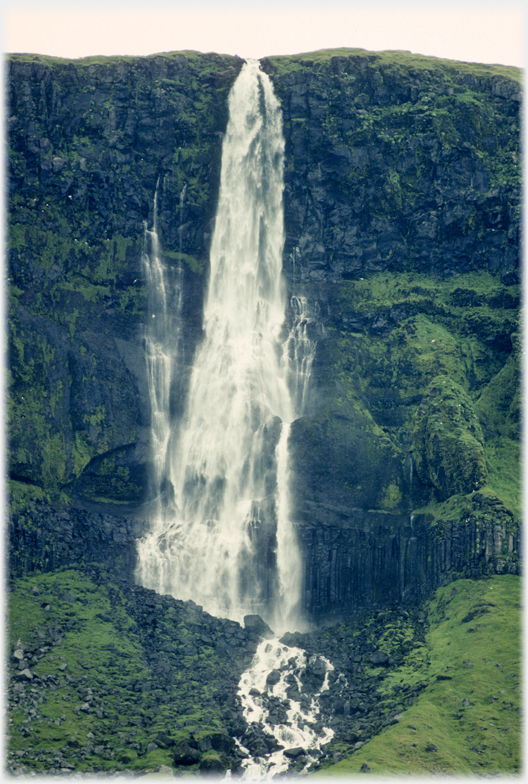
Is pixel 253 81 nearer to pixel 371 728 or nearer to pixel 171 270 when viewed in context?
pixel 171 270

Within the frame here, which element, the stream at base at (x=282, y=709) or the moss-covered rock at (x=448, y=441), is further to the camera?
the moss-covered rock at (x=448, y=441)

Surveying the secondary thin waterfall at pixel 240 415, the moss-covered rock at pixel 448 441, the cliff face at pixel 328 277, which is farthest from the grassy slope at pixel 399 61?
the moss-covered rock at pixel 448 441

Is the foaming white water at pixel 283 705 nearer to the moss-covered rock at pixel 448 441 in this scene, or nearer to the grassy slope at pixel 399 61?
the moss-covered rock at pixel 448 441

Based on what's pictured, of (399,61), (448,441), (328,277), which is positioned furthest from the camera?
(399,61)

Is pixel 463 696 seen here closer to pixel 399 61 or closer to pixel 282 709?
pixel 282 709

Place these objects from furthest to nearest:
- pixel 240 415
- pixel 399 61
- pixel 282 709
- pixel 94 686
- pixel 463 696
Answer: pixel 399 61, pixel 240 415, pixel 282 709, pixel 94 686, pixel 463 696

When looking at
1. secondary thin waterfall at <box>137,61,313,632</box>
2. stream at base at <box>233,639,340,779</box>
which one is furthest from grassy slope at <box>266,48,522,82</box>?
stream at base at <box>233,639,340,779</box>

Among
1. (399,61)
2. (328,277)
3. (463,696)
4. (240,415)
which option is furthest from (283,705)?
(399,61)
